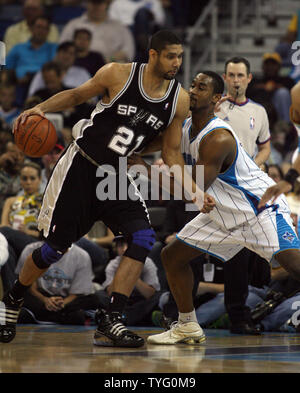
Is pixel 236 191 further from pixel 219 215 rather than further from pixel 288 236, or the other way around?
pixel 288 236

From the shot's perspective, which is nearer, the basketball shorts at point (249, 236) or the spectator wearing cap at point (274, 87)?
the basketball shorts at point (249, 236)

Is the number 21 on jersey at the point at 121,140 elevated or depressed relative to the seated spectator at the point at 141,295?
elevated

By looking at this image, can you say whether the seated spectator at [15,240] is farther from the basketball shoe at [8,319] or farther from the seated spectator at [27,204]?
the basketball shoe at [8,319]

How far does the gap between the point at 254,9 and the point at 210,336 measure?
329 inches

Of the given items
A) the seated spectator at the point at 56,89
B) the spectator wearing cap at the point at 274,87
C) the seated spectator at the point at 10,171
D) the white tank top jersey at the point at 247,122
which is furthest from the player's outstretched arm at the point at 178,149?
the spectator wearing cap at the point at 274,87

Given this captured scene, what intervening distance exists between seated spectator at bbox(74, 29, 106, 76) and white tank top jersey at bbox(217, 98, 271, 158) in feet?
16.0

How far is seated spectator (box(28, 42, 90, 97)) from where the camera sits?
11.1m

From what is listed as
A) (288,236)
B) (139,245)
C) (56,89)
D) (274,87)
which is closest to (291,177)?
(288,236)

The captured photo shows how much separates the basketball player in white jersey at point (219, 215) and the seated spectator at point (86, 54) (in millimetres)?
6101

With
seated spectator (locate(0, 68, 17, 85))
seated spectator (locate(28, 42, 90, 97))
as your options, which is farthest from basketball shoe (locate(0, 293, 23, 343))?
seated spectator (locate(28, 42, 90, 97))

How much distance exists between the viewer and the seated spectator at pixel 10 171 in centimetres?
866

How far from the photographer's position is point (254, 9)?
43.0 ft
